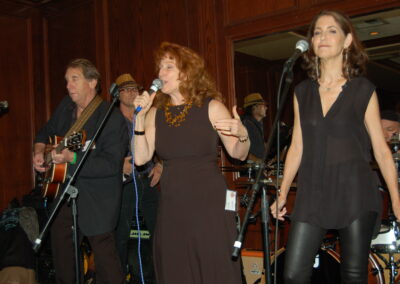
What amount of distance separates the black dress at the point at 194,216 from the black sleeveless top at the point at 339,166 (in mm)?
476

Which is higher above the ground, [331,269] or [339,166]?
[339,166]

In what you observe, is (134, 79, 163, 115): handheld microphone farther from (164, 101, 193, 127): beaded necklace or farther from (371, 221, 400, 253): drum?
(371, 221, 400, 253): drum

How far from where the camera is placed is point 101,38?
5.59 m

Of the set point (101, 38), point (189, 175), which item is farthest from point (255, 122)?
point (101, 38)

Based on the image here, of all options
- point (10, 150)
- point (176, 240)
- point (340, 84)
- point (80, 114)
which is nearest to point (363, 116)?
point (340, 84)

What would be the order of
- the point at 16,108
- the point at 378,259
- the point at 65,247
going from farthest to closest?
the point at 16,108, the point at 65,247, the point at 378,259

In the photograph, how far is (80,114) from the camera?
3625 mm

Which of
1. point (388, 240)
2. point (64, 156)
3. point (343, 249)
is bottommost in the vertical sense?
point (388, 240)

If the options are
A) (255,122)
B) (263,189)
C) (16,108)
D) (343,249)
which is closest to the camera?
(343,249)

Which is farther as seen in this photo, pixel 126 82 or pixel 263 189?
pixel 126 82

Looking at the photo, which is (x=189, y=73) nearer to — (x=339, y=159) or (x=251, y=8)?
(x=339, y=159)

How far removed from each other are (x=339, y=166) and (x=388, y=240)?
1295mm

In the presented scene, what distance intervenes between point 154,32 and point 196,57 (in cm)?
241

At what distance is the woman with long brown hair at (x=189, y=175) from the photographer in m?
2.62
